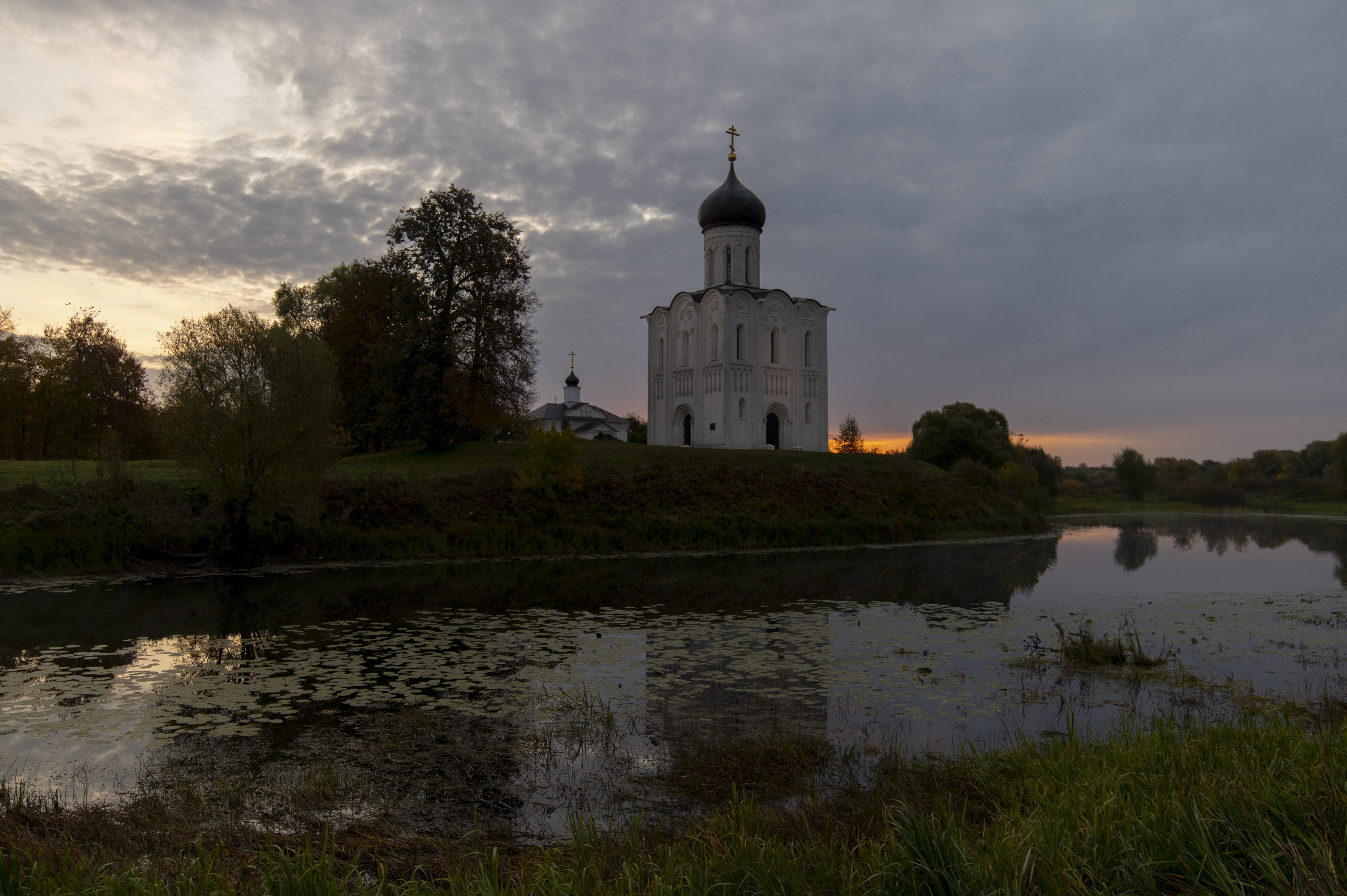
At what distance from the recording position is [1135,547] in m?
28.2

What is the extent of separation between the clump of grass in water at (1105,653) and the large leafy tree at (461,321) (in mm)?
23985

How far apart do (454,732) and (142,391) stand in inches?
1461

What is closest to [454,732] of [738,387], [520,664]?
[520,664]

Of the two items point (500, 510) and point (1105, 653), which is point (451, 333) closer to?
point (500, 510)

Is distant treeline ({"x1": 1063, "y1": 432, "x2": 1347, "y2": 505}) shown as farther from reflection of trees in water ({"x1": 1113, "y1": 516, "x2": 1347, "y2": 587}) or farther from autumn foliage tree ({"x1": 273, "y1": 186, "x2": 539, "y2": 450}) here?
autumn foliage tree ({"x1": 273, "y1": 186, "x2": 539, "y2": 450})

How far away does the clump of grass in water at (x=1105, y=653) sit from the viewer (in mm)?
9688

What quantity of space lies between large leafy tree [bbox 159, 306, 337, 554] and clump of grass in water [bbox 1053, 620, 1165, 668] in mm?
15322

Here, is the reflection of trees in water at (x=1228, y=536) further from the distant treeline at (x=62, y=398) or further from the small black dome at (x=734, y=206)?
the distant treeline at (x=62, y=398)

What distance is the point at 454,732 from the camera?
7.12 meters

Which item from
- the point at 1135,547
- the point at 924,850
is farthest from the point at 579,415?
the point at 924,850

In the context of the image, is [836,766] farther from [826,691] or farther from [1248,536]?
[1248,536]

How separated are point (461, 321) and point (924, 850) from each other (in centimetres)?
3013

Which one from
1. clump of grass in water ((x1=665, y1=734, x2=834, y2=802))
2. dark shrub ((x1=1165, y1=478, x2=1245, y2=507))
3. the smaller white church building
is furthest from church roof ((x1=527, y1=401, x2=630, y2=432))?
clump of grass in water ((x1=665, y1=734, x2=834, y2=802))

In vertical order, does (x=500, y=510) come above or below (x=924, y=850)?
above
